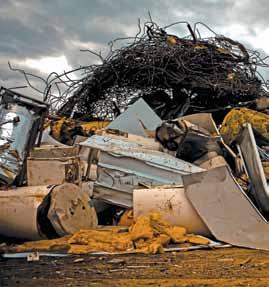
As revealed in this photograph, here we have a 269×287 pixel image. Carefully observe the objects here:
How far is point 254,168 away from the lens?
4457 millimetres

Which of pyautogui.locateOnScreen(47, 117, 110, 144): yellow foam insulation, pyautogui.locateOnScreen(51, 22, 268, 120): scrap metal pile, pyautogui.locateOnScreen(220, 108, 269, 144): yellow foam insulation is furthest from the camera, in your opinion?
pyautogui.locateOnScreen(51, 22, 268, 120): scrap metal pile

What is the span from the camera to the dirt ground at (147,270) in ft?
9.30

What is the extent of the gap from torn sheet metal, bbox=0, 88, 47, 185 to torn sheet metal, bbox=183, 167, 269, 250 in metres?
1.67

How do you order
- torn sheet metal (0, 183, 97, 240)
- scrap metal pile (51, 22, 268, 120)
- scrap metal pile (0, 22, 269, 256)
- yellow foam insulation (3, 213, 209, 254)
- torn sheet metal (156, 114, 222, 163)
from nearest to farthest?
yellow foam insulation (3, 213, 209, 254) < scrap metal pile (0, 22, 269, 256) < torn sheet metal (0, 183, 97, 240) < torn sheet metal (156, 114, 222, 163) < scrap metal pile (51, 22, 268, 120)

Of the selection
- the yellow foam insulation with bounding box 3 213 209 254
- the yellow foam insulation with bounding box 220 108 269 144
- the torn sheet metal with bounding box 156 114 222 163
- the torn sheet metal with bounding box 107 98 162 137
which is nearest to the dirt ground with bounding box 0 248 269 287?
the yellow foam insulation with bounding box 3 213 209 254

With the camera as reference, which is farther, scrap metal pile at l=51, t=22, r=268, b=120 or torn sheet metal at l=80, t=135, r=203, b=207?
scrap metal pile at l=51, t=22, r=268, b=120

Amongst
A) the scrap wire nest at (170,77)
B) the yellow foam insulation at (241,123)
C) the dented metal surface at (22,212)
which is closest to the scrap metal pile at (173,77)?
the scrap wire nest at (170,77)

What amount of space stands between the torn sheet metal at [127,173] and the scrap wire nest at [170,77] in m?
2.57

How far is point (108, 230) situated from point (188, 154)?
1499mm

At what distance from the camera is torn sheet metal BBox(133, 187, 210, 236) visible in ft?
13.3

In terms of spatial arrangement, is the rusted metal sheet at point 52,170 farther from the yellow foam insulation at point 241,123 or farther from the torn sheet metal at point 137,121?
the yellow foam insulation at point 241,123

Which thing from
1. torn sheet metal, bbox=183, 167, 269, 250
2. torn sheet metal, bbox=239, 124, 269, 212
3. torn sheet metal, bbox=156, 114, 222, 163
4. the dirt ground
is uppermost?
torn sheet metal, bbox=156, 114, 222, 163

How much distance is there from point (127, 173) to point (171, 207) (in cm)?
72

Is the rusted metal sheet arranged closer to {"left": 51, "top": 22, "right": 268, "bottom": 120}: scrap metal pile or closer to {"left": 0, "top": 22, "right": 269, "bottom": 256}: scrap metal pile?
{"left": 0, "top": 22, "right": 269, "bottom": 256}: scrap metal pile
